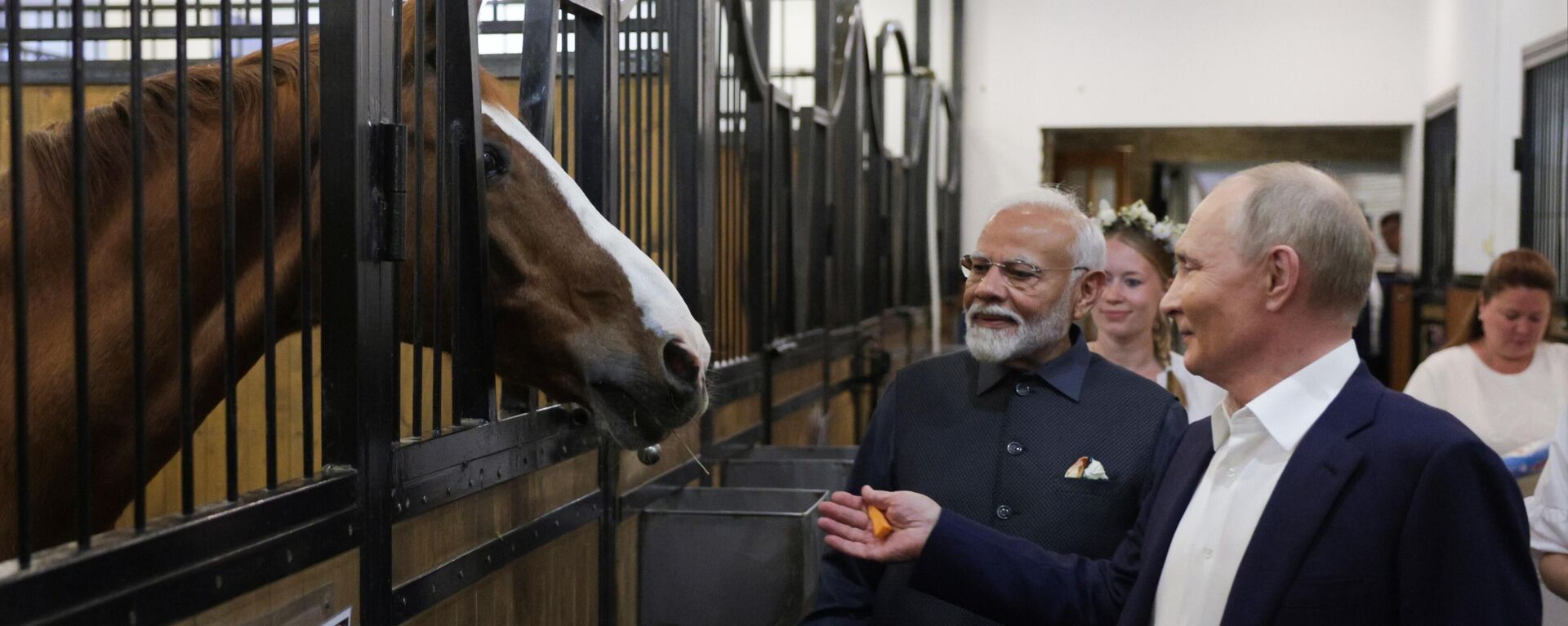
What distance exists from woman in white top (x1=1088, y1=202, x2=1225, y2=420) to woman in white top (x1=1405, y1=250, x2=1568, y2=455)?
973mm

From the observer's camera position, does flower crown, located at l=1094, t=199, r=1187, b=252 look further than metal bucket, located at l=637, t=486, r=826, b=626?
Yes

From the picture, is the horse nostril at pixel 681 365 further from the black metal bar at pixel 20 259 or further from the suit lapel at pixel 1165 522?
the black metal bar at pixel 20 259

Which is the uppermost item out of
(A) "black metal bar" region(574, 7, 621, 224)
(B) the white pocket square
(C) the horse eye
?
(A) "black metal bar" region(574, 7, 621, 224)

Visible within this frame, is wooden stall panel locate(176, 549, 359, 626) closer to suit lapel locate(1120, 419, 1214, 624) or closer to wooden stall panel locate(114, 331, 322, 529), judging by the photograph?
suit lapel locate(1120, 419, 1214, 624)

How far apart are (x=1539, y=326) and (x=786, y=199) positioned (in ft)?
6.90

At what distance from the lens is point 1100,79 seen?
853 centimetres

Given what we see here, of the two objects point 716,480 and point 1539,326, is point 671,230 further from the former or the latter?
point 1539,326

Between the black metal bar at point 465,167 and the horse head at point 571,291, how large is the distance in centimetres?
3

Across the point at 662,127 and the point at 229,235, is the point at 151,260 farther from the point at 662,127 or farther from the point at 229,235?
the point at 662,127

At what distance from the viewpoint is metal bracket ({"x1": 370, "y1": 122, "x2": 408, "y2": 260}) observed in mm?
1606

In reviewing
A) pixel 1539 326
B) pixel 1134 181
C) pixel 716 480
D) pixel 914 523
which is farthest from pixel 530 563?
pixel 1134 181

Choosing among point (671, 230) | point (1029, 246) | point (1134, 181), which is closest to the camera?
point (1029, 246)

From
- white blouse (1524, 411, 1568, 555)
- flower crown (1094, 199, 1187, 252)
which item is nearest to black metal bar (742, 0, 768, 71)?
flower crown (1094, 199, 1187, 252)

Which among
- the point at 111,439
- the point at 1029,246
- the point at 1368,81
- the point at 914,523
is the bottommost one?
the point at 914,523
